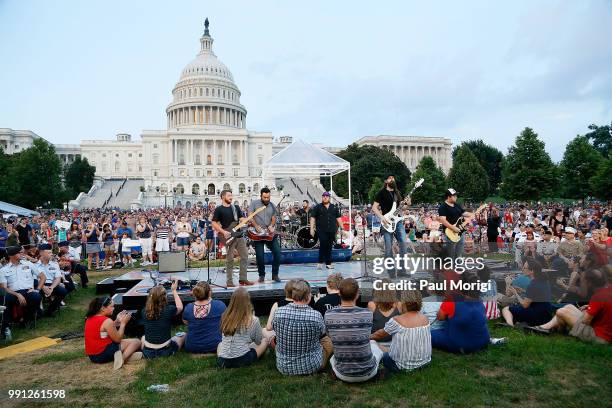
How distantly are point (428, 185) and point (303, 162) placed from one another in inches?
1915

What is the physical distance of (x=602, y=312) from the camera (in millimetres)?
5539

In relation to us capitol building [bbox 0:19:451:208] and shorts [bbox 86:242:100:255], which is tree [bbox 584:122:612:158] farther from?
shorts [bbox 86:242:100:255]

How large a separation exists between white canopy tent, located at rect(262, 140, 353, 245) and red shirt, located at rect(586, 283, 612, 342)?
848 centimetres

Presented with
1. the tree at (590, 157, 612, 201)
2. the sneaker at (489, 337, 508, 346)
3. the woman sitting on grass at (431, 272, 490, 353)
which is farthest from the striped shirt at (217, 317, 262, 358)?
the tree at (590, 157, 612, 201)

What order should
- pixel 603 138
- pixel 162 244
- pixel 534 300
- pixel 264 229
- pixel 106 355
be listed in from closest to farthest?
pixel 106 355 < pixel 534 300 < pixel 264 229 < pixel 162 244 < pixel 603 138

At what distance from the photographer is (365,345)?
14.5ft

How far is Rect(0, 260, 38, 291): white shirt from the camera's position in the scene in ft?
25.4

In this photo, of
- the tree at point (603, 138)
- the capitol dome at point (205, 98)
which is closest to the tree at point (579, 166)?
the tree at point (603, 138)

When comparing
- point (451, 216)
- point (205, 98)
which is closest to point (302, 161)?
point (451, 216)

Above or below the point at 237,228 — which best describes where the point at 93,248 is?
below

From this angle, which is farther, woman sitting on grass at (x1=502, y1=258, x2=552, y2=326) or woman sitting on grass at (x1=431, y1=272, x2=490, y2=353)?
woman sitting on grass at (x1=502, y1=258, x2=552, y2=326)

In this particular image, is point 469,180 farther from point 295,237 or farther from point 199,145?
point 199,145

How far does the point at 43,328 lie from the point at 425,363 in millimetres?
6820

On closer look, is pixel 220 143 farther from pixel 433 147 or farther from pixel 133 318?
pixel 133 318
